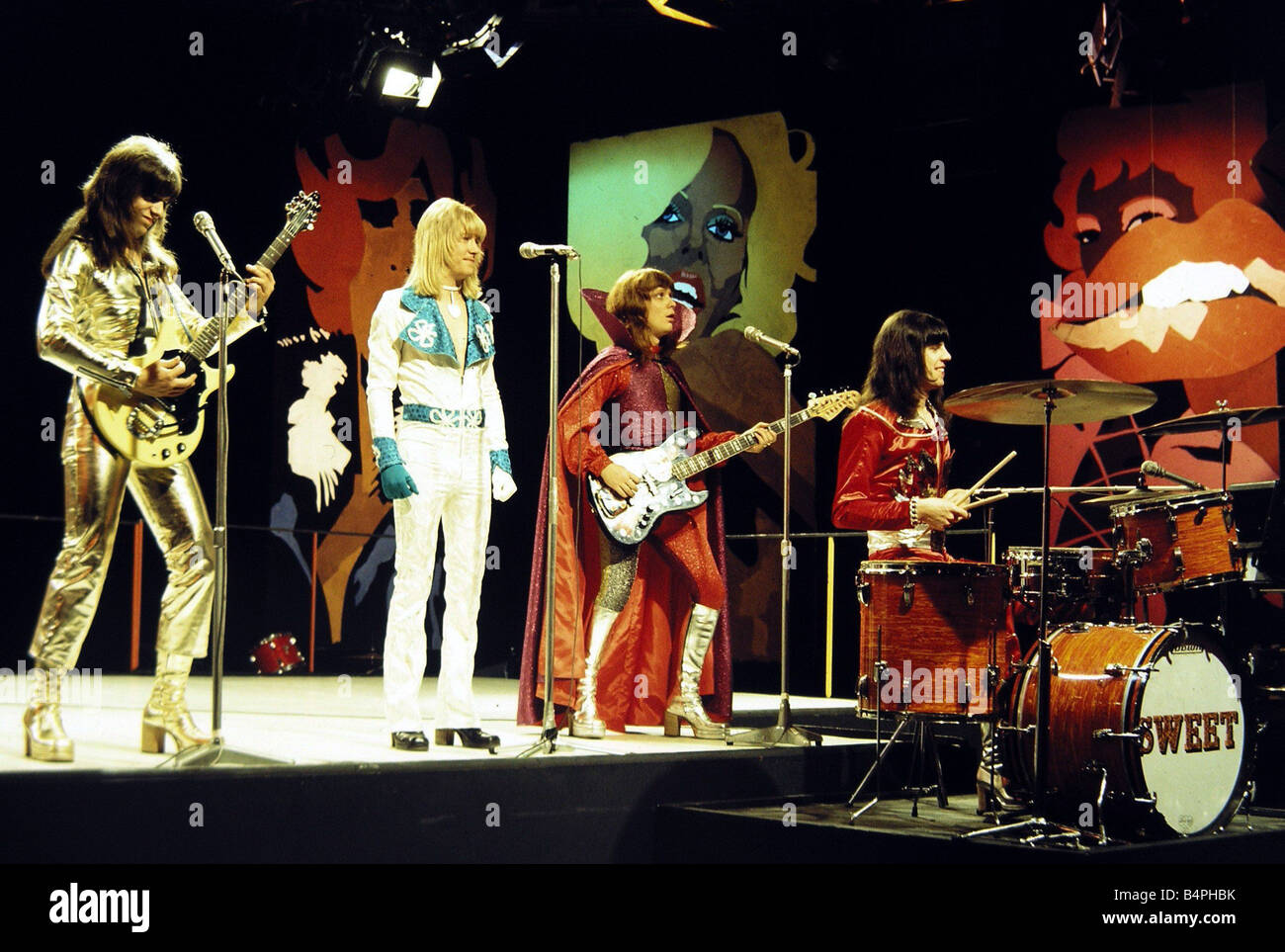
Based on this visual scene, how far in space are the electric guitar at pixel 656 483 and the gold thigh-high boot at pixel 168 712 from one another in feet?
5.85

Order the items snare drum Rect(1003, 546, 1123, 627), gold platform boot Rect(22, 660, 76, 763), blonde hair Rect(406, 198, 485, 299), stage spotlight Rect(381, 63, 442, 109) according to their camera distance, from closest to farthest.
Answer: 1. gold platform boot Rect(22, 660, 76, 763)
2. blonde hair Rect(406, 198, 485, 299)
3. snare drum Rect(1003, 546, 1123, 627)
4. stage spotlight Rect(381, 63, 442, 109)

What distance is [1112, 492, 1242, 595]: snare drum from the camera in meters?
5.29

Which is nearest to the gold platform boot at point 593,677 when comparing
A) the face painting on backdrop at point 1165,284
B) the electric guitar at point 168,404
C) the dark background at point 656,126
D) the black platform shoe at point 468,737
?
the black platform shoe at point 468,737

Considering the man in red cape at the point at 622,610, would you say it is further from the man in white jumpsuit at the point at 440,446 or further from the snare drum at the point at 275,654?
the snare drum at the point at 275,654

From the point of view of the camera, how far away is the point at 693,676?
5.84 m

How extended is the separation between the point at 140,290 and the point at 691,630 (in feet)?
8.06

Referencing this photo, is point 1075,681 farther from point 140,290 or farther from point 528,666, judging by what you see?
point 140,290

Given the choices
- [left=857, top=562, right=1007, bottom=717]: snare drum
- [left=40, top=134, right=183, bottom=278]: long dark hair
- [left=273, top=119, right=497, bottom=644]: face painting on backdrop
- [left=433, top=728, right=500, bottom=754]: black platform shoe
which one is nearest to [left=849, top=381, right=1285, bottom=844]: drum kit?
[left=857, top=562, right=1007, bottom=717]: snare drum

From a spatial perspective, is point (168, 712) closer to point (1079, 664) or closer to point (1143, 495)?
point (1079, 664)

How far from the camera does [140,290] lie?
4.63 m

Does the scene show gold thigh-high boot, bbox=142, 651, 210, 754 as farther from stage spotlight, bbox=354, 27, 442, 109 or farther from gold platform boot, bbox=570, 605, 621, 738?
stage spotlight, bbox=354, 27, 442, 109

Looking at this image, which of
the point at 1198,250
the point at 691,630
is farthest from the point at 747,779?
the point at 1198,250

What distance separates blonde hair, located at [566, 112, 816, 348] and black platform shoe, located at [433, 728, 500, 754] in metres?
4.01
